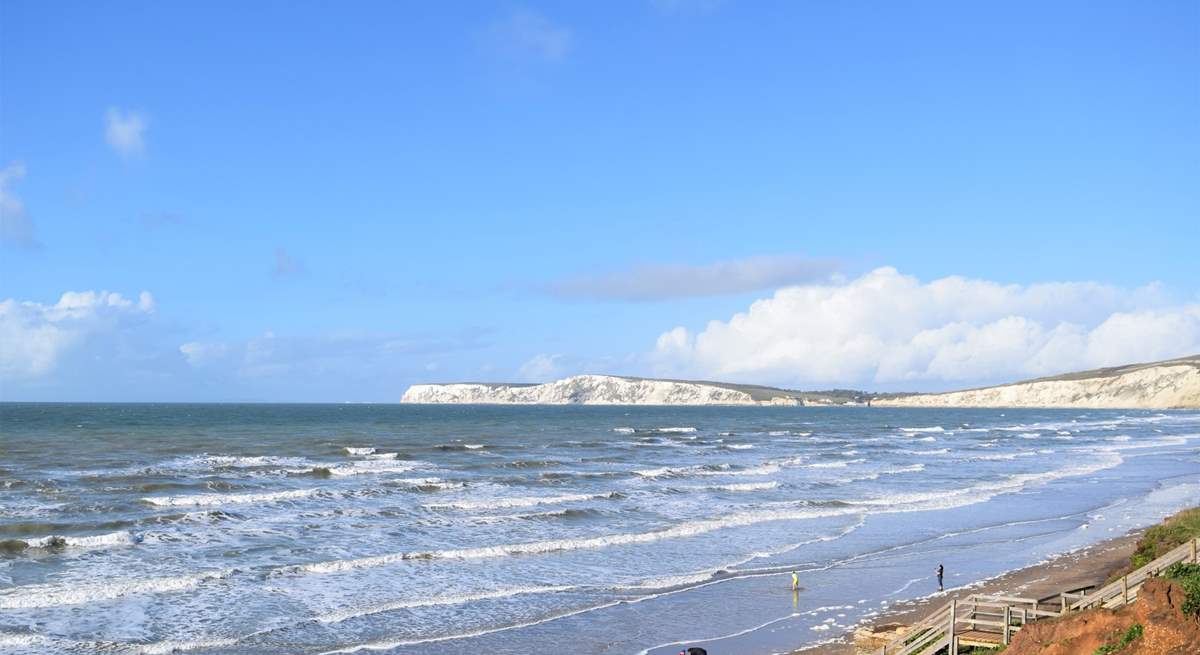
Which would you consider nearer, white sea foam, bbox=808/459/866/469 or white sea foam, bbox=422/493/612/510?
white sea foam, bbox=422/493/612/510

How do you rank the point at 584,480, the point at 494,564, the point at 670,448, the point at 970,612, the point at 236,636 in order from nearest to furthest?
the point at 970,612, the point at 236,636, the point at 494,564, the point at 584,480, the point at 670,448

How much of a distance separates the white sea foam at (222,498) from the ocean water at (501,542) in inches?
8.1

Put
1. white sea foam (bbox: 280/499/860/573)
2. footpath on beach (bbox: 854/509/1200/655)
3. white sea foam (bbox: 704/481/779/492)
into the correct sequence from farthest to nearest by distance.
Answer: white sea foam (bbox: 704/481/779/492)
white sea foam (bbox: 280/499/860/573)
footpath on beach (bbox: 854/509/1200/655)

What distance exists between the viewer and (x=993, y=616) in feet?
57.1

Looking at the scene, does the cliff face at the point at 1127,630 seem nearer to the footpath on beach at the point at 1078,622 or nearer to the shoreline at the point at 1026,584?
the footpath on beach at the point at 1078,622

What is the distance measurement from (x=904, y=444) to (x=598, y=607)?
244 feet

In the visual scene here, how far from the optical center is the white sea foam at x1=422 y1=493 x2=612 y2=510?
40.5m

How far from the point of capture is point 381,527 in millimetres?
35281

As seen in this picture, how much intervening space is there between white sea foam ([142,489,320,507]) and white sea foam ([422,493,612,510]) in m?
7.44

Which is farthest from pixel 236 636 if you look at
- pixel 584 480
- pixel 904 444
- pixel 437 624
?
pixel 904 444

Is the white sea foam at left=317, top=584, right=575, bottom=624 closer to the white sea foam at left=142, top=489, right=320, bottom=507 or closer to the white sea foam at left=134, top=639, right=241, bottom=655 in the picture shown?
the white sea foam at left=134, top=639, right=241, bottom=655

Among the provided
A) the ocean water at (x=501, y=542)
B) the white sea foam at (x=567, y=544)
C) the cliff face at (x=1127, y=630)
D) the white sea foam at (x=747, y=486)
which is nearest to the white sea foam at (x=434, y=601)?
the ocean water at (x=501, y=542)

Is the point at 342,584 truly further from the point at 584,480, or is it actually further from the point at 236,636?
the point at 584,480

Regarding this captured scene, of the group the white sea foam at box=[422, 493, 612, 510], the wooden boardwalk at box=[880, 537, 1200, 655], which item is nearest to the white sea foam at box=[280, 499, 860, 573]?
the white sea foam at box=[422, 493, 612, 510]
